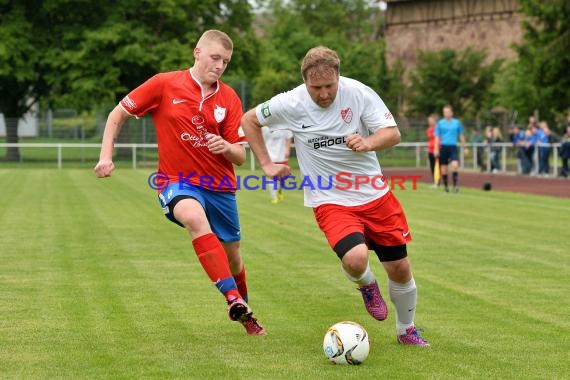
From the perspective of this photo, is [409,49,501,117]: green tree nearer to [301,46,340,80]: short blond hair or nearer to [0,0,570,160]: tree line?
[0,0,570,160]: tree line

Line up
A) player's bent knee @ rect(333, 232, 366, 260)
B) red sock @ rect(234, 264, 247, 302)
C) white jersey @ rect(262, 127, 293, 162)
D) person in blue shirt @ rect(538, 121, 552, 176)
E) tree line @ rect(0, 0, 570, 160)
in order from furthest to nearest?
tree line @ rect(0, 0, 570, 160), person in blue shirt @ rect(538, 121, 552, 176), white jersey @ rect(262, 127, 293, 162), red sock @ rect(234, 264, 247, 302), player's bent knee @ rect(333, 232, 366, 260)

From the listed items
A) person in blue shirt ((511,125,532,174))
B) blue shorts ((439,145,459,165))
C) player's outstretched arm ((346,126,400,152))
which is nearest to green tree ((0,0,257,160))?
person in blue shirt ((511,125,532,174))

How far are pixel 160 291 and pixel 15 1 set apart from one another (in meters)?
46.3

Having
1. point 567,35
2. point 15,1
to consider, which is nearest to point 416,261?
point 567,35

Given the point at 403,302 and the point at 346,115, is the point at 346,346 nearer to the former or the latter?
the point at 403,302

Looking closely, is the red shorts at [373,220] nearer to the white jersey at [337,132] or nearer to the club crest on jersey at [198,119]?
the white jersey at [337,132]

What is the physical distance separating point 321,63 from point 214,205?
1683mm

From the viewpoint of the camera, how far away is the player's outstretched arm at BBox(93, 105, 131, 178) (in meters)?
8.15

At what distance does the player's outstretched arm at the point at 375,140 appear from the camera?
24.1 feet

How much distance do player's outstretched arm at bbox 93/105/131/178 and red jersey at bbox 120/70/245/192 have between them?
89mm

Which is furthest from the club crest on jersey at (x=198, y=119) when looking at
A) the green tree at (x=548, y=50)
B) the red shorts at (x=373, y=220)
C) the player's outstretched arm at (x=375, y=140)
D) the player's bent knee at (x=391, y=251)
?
Answer: the green tree at (x=548, y=50)

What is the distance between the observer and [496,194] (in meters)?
27.7

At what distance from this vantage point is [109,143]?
843 centimetres

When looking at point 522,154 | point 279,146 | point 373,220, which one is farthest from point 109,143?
point 522,154
